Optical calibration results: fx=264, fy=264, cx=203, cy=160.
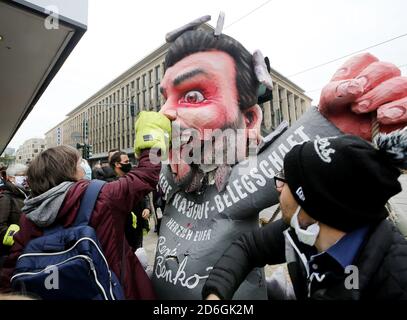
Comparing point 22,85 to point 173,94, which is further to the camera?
point 22,85

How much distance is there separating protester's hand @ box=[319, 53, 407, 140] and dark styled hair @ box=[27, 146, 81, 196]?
1146mm

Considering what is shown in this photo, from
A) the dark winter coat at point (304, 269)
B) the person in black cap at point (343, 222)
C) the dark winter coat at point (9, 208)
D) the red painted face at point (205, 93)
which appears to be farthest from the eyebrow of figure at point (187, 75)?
the dark winter coat at point (9, 208)

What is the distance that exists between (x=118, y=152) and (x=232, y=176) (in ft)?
6.22

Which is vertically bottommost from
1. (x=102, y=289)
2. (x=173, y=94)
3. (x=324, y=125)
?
(x=102, y=289)

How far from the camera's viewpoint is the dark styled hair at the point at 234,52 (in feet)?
4.53

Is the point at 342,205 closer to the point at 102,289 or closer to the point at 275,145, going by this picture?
the point at 275,145

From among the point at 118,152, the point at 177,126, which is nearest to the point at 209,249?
the point at 177,126

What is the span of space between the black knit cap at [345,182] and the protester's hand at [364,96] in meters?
0.26

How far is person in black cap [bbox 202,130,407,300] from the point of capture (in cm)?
68

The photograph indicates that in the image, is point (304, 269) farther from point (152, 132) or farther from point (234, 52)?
point (234, 52)

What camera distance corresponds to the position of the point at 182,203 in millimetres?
1469

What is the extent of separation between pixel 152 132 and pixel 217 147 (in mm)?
335
